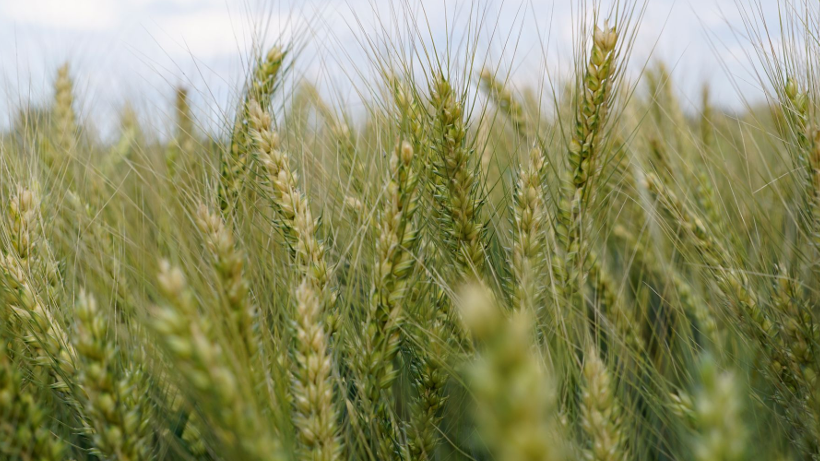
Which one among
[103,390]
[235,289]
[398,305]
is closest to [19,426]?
[103,390]

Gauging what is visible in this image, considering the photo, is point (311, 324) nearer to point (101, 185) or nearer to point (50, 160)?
point (101, 185)

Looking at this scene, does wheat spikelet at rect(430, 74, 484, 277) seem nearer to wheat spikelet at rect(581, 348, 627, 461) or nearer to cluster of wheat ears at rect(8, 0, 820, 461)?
cluster of wheat ears at rect(8, 0, 820, 461)

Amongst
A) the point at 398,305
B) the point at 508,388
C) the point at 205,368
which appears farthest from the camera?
the point at 398,305

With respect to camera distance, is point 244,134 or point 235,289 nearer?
point 235,289

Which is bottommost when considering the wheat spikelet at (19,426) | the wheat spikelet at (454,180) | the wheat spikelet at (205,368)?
the wheat spikelet at (19,426)

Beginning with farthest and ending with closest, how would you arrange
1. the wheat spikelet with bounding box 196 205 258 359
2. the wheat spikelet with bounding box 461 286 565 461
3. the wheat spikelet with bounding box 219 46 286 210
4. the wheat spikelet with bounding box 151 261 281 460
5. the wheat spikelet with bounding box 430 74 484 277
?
the wheat spikelet with bounding box 219 46 286 210 → the wheat spikelet with bounding box 430 74 484 277 → the wheat spikelet with bounding box 196 205 258 359 → the wheat spikelet with bounding box 151 261 281 460 → the wheat spikelet with bounding box 461 286 565 461

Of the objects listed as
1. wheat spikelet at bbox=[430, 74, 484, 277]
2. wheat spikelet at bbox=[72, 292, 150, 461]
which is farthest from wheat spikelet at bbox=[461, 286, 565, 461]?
wheat spikelet at bbox=[430, 74, 484, 277]

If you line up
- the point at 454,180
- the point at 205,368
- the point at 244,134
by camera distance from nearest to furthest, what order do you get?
the point at 205,368 → the point at 454,180 → the point at 244,134

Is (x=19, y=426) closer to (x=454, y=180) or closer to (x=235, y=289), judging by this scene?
(x=235, y=289)

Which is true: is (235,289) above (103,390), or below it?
above

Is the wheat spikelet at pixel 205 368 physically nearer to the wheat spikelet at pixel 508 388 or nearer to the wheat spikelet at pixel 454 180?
the wheat spikelet at pixel 508 388

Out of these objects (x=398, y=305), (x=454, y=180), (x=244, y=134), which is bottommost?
(x=398, y=305)

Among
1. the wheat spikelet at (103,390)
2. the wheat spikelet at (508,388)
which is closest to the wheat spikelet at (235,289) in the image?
the wheat spikelet at (103,390)

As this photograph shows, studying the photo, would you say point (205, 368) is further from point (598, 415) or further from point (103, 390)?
point (598, 415)
